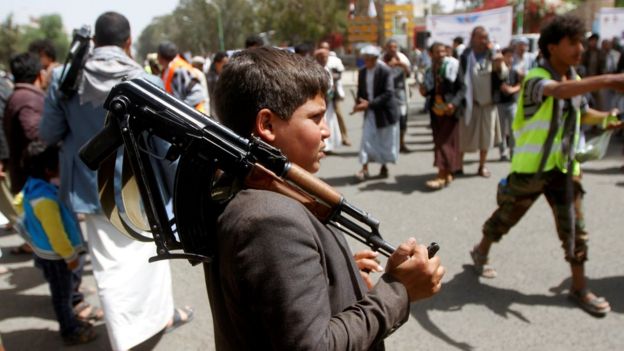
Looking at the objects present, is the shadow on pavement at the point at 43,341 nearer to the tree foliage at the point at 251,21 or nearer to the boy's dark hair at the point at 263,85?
the boy's dark hair at the point at 263,85

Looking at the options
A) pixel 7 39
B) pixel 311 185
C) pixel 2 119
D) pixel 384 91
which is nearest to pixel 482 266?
pixel 311 185

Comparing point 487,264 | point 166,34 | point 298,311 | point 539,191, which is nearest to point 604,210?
point 487,264

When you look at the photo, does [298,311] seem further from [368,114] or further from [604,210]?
[368,114]

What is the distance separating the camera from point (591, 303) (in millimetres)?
3246

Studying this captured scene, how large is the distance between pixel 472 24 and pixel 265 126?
34.2 ft

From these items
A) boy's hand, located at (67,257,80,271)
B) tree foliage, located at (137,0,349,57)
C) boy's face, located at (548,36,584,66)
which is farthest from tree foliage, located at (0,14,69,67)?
boy's face, located at (548,36,584,66)

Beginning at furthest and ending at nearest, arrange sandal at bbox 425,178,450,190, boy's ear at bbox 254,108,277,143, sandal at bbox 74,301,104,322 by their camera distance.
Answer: sandal at bbox 425,178,450,190
sandal at bbox 74,301,104,322
boy's ear at bbox 254,108,277,143

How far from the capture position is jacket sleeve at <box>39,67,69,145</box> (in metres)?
2.74

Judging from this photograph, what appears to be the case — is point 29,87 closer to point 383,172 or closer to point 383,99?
point 383,99

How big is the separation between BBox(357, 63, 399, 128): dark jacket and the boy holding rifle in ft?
17.5

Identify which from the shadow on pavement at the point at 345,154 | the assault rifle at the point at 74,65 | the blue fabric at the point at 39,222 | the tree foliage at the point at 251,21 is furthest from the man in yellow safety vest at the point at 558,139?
the tree foliage at the point at 251,21

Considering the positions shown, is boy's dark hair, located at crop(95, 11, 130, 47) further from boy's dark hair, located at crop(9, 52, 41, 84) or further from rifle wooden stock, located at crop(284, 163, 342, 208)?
rifle wooden stock, located at crop(284, 163, 342, 208)

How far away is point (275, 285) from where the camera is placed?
3.51ft

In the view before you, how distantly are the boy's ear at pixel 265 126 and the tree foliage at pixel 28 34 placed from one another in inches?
1574
